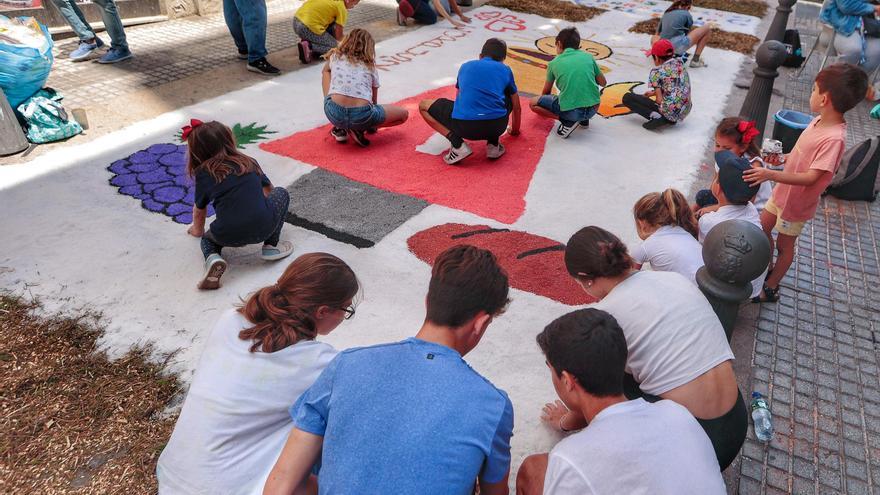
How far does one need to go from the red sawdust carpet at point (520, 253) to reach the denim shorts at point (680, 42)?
15.3 feet

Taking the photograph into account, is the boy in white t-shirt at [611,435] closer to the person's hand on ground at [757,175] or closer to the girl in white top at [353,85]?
the person's hand on ground at [757,175]

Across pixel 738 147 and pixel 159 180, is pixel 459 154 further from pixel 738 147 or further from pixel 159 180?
pixel 159 180

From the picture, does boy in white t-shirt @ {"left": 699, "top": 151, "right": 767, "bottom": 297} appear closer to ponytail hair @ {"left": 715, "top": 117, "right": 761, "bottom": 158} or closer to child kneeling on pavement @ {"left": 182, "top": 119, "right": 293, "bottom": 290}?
ponytail hair @ {"left": 715, "top": 117, "right": 761, "bottom": 158}

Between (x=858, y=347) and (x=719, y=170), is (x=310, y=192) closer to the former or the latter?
(x=719, y=170)

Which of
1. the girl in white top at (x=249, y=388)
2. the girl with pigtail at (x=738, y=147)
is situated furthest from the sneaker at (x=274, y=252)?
the girl with pigtail at (x=738, y=147)

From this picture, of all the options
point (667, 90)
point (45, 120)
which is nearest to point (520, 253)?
point (667, 90)

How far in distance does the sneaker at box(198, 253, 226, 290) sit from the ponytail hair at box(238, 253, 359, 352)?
1580 mm

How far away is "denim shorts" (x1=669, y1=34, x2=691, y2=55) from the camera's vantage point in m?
7.38

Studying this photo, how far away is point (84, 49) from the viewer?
22.7 feet

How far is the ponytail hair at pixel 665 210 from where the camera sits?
9.78 feet

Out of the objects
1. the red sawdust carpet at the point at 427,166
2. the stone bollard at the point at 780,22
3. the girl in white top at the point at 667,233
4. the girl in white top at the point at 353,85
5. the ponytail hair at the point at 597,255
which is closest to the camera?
the ponytail hair at the point at 597,255

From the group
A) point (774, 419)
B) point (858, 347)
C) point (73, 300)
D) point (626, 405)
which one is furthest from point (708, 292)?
point (73, 300)

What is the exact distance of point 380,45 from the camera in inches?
320

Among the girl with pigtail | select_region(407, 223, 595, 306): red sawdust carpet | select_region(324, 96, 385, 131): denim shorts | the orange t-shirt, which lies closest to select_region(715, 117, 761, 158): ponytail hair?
the girl with pigtail
